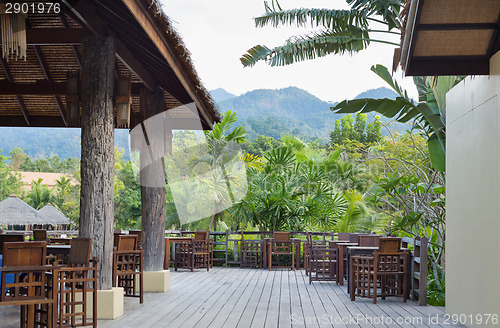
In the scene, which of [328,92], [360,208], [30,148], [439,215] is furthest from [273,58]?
[328,92]

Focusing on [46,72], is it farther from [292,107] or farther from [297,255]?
[292,107]

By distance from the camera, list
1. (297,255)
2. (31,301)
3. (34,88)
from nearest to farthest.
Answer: (31,301) → (34,88) → (297,255)

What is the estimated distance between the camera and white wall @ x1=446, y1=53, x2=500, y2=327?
5332 mm

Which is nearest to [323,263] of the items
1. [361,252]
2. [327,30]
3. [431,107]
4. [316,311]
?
[361,252]

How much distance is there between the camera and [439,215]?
9.44m

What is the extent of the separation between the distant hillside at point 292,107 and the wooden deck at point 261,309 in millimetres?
51036

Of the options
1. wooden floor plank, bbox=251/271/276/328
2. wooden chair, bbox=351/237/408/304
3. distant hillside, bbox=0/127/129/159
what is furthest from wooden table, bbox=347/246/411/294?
distant hillside, bbox=0/127/129/159

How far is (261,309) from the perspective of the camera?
23.8 feet

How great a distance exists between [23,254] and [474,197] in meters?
4.55

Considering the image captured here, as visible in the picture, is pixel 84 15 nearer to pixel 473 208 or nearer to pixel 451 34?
pixel 451 34

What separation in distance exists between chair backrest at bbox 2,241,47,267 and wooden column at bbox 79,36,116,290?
1278 millimetres

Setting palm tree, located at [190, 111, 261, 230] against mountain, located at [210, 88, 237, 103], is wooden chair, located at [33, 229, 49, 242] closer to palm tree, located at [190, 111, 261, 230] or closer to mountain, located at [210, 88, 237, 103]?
palm tree, located at [190, 111, 261, 230]

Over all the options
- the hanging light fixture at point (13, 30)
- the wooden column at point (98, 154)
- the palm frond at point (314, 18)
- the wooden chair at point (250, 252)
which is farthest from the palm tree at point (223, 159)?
the hanging light fixture at point (13, 30)

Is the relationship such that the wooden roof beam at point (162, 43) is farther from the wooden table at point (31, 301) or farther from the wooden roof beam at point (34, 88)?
the wooden table at point (31, 301)
